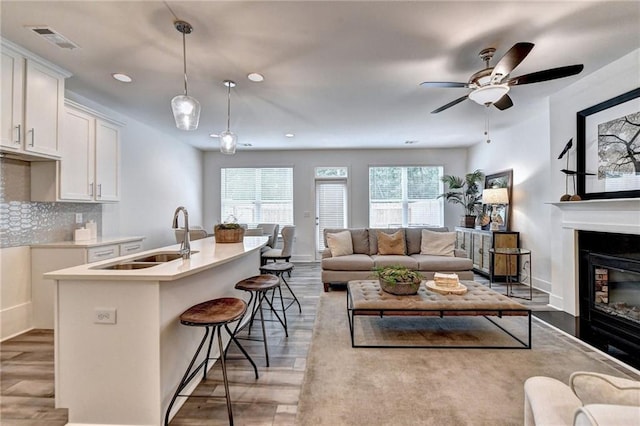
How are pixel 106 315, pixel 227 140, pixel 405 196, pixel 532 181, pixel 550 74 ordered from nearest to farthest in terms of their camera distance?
pixel 106 315 → pixel 550 74 → pixel 227 140 → pixel 532 181 → pixel 405 196

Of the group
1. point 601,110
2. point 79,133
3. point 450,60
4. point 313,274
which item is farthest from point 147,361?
point 601,110

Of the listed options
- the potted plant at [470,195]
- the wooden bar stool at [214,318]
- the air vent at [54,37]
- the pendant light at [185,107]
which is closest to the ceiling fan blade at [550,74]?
the pendant light at [185,107]

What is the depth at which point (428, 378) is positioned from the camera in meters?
2.14

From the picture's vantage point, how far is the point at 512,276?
15.5 feet

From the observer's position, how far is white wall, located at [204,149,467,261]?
22.4 ft

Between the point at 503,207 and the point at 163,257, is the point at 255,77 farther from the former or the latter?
the point at 503,207

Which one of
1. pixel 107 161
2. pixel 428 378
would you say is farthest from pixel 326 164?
pixel 428 378

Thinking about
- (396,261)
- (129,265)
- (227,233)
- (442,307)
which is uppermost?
(227,233)

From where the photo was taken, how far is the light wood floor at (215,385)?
1.75 metres

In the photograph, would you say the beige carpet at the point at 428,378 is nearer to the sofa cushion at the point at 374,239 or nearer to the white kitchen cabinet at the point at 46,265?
the sofa cushion at the point at 374,239

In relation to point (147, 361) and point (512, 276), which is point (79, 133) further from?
point (512, 276)

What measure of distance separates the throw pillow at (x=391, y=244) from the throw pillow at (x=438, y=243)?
382 mm

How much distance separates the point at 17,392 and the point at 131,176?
3.19 meters

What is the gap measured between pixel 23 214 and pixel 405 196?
21.2 ft
